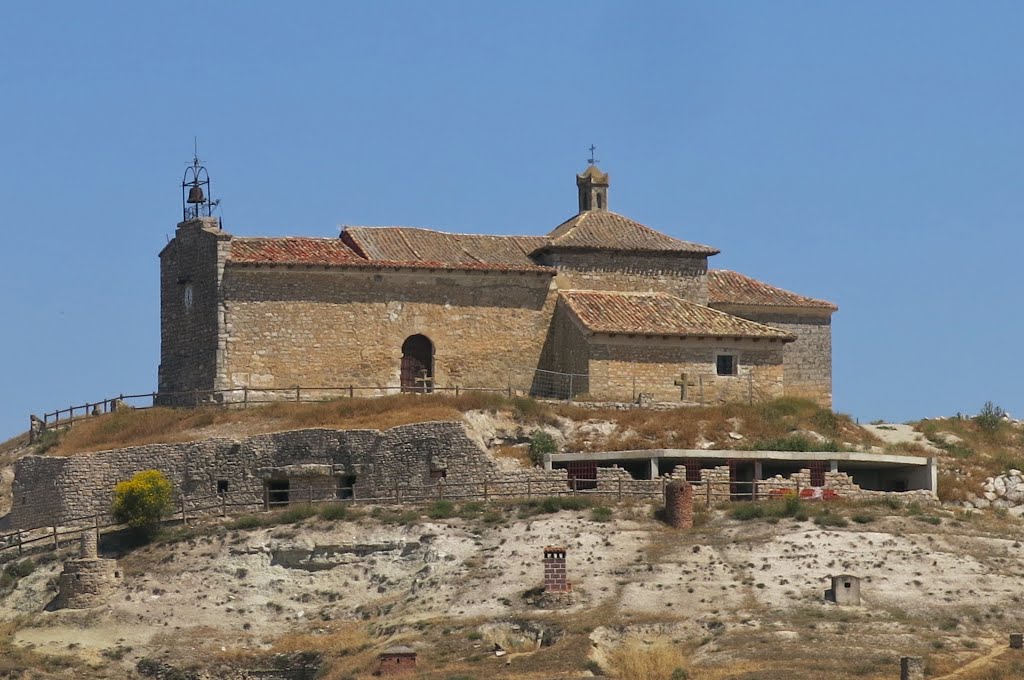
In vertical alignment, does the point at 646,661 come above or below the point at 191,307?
below

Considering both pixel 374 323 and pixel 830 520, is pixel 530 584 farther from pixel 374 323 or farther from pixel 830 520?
pixel 374 323

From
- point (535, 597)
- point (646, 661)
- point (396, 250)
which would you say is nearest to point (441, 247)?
point (396, 250)

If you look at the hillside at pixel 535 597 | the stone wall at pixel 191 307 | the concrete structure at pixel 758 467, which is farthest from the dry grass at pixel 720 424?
the stone wall at pixel 191 307

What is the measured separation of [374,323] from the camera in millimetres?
68750

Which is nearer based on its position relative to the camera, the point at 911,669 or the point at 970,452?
the point at 911,669

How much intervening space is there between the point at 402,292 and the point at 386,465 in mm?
7979

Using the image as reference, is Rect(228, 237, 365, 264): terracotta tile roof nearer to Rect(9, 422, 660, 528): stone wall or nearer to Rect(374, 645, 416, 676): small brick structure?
Rect(9, 422, 660, 528): stone wall

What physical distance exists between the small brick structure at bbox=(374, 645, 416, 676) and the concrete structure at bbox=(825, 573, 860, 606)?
9672 millimetres

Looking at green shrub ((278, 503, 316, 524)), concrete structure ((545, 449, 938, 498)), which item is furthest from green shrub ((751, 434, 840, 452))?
green shrub ((278, 503, 316, 524))

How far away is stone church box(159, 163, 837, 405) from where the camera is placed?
6750 centimetres

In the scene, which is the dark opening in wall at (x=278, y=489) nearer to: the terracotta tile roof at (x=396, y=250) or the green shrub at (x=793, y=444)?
the terracotta tile roof at (x=396, y=250)

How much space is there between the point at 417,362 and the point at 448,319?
5.19 feet

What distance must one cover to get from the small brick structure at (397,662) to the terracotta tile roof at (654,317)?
707 inches

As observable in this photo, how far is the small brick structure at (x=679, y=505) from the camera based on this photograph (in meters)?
58.8
